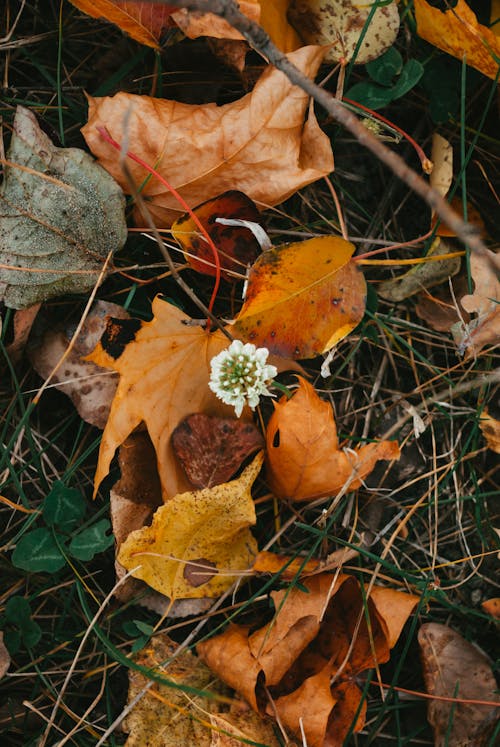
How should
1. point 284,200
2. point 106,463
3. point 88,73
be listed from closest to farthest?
point 106,463 < point 284,200 < point 88,73

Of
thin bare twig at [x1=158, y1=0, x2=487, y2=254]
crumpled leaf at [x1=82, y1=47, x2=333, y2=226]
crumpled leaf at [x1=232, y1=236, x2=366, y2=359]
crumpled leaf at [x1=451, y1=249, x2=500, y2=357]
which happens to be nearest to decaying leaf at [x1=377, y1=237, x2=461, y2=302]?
crumpled leaf at [x1=451, y1=249, x2=500, y2=357]

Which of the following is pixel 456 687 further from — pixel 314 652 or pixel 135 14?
pixel 135 14

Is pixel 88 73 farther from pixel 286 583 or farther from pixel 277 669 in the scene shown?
pixel 277 669

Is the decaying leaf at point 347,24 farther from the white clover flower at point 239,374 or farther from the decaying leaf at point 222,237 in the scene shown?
the white clover flower at point 239,374

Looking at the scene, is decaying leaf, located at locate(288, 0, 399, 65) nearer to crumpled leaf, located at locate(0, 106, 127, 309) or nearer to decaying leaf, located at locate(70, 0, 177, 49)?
decaying leaf, located at locate(70, 0, 177, 49)

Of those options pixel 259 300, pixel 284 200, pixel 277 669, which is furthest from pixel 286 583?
pixel 284 200

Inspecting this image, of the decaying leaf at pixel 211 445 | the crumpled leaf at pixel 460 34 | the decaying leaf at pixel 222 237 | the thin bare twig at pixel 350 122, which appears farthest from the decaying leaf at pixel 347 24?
the decaying leaf at pixel 211 445

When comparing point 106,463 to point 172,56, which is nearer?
point 106,463

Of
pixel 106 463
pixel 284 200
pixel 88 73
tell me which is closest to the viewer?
pixel 106 463
